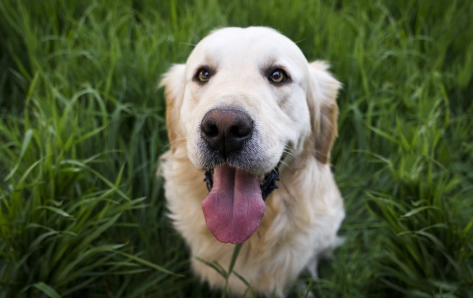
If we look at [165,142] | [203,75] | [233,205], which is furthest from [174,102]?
[233,205]

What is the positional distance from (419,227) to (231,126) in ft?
4.57

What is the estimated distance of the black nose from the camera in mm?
1728

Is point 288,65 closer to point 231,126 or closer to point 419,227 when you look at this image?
point 231,126

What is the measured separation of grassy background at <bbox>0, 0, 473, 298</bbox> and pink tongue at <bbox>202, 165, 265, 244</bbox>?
1.52ft

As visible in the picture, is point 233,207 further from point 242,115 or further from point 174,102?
point 174,102

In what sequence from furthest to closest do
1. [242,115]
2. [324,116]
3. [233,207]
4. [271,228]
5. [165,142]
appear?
[165,142] < [324,116] < [271,228] < [233,207] < [242,115]

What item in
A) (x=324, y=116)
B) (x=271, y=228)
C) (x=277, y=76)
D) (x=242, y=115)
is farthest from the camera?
(x=324, y=116)

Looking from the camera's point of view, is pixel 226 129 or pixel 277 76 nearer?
pixel 226 129

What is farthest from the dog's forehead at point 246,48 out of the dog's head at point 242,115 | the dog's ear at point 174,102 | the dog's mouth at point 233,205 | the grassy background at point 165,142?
the grassy background at point 165,142

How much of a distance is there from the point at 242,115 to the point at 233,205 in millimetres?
462

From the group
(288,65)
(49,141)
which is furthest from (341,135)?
(49,141)

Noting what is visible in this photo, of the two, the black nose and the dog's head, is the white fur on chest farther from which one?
the black nose

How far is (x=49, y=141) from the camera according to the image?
8.11 ft

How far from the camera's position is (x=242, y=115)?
175cm
